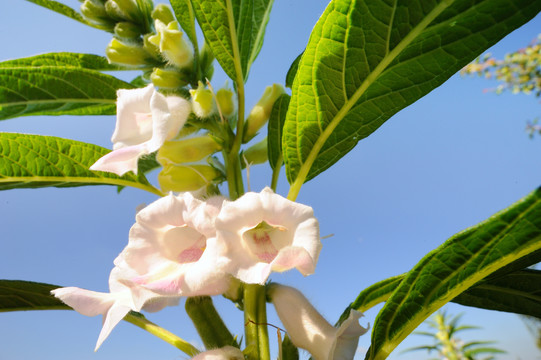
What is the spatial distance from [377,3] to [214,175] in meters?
0.64

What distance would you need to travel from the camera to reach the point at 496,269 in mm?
985

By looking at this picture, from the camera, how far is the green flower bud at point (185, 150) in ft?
4.05

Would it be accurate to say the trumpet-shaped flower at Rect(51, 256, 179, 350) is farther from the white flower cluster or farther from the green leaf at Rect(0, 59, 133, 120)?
the green leaf at Rect(0, 59, 133, 120)

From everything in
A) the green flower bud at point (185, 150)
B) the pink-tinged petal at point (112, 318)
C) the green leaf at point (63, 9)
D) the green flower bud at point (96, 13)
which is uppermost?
the green leaf at point (63, 9)

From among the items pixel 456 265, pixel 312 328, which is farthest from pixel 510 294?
pixel 312 328

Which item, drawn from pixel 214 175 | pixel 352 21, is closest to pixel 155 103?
pixel 214 175

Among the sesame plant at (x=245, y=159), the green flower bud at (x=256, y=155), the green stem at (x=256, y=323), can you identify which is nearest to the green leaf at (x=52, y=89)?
the sesame plant at (x=245, y=159)

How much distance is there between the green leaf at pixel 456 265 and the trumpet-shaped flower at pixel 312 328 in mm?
62

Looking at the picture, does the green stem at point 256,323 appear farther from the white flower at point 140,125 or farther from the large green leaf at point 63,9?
the large green leaf at point 63,9

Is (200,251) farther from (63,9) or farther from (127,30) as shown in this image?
(63,9)

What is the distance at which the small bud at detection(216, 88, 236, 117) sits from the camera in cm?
131

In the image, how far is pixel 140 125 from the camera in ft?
4.12

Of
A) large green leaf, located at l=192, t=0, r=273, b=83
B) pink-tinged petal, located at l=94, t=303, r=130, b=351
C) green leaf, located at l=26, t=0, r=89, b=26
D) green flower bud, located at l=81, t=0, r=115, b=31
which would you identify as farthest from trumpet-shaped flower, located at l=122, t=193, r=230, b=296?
green leaf, located at l=26, t=0, r=89, b=26

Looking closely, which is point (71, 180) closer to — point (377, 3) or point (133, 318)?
point (133, 318)
